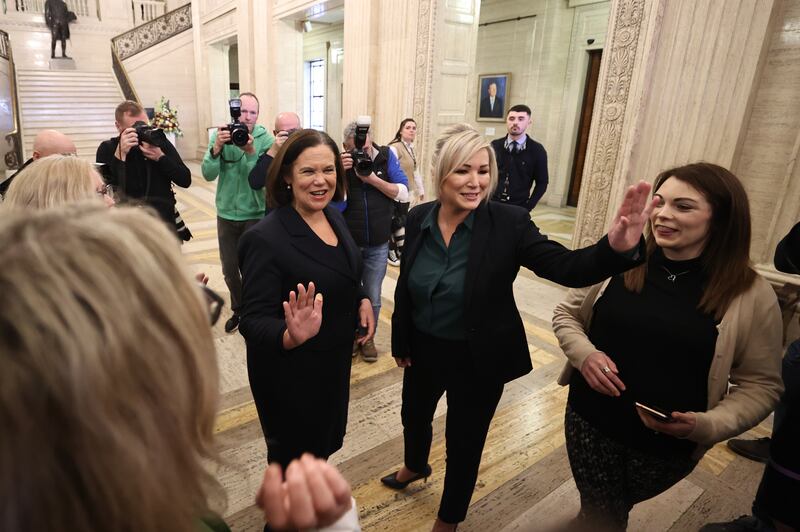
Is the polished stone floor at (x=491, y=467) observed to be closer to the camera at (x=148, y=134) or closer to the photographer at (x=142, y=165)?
the photographer at (x=142, y=165)

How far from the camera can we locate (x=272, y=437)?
6.23ft

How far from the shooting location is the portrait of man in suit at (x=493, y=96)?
10594 millimetres

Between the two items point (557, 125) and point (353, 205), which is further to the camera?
point (557, 125)

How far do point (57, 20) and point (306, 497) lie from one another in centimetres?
2037

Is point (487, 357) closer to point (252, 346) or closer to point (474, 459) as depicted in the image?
point (474, 459)

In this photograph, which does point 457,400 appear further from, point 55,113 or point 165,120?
point 55,113

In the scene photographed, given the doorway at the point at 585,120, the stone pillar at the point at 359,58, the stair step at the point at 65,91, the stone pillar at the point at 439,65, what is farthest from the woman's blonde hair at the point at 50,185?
the stair step at the point at 65,91

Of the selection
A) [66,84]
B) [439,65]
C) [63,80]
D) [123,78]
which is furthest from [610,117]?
[63,80]

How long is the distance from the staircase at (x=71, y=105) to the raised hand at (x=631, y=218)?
14687 mm

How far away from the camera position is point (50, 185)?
167 cm

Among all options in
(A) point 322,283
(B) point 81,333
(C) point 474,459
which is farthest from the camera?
(C) point 474,459

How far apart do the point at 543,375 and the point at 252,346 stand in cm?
249

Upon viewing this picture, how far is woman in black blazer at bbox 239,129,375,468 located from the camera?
1747mm

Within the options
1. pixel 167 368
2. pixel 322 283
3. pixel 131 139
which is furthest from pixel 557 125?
pixel 167 368
